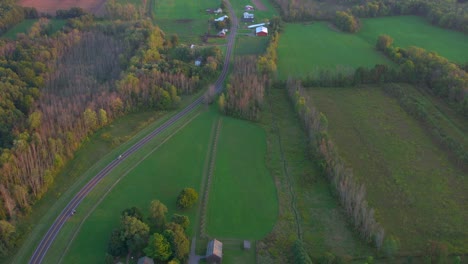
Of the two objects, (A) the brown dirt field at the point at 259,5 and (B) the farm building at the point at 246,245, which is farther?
(A) the brown dirt field at the point at 259,5

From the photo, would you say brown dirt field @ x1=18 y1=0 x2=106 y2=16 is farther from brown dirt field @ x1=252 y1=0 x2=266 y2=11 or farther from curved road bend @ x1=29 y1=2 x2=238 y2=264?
curved road bend @ x1=29 y1=2 x2=238 y2=264

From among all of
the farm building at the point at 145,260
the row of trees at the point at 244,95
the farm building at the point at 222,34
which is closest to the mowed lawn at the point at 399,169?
the row of trees at the point at 244,95

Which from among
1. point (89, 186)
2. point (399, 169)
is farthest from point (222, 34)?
point (89, 186)

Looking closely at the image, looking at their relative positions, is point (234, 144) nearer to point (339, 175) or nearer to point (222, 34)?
point (339, 175)

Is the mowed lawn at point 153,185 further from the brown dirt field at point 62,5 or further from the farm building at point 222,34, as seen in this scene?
the brown dirt field at point 62,5

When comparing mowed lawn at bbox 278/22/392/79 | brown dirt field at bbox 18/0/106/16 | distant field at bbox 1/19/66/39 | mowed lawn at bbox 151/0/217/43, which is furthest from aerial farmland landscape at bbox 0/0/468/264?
brown dirt field at bbox 18/0/106/16

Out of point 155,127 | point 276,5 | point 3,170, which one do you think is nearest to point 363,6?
point 276,5
